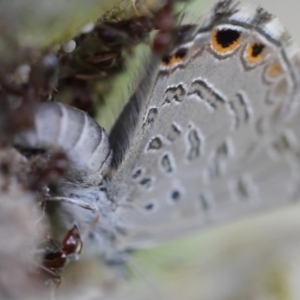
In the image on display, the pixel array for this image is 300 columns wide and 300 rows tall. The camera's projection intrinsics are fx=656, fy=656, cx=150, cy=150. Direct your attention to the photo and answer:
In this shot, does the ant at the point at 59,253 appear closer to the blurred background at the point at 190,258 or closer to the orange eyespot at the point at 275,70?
the blurred background at the point at 190,258

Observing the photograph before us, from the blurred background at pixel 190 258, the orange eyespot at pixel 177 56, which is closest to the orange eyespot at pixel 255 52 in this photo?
the orange eyespot at pixel 177 56

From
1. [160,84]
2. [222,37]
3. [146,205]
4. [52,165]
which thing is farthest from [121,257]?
[222,37]

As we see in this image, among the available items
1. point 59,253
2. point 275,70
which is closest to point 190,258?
point 59,253

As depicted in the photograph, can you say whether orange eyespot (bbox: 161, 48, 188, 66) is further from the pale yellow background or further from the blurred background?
the pale yellow background

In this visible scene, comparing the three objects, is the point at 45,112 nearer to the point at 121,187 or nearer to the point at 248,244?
the point at 121,187

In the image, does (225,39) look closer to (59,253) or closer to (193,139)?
(193,139)

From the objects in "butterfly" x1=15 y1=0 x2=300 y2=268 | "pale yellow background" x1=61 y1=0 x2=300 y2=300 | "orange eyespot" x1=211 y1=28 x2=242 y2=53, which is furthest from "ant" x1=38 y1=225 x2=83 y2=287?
"orange eyespot" x1=211 y1=28 x2=242 y2=53

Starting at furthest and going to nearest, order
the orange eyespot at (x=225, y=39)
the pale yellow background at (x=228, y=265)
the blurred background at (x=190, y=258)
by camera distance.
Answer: the pale yellow background at (x=228, y=265)
the blurred background at (x=190, y=258)
the orange eyespot at (x=225, y=39)
